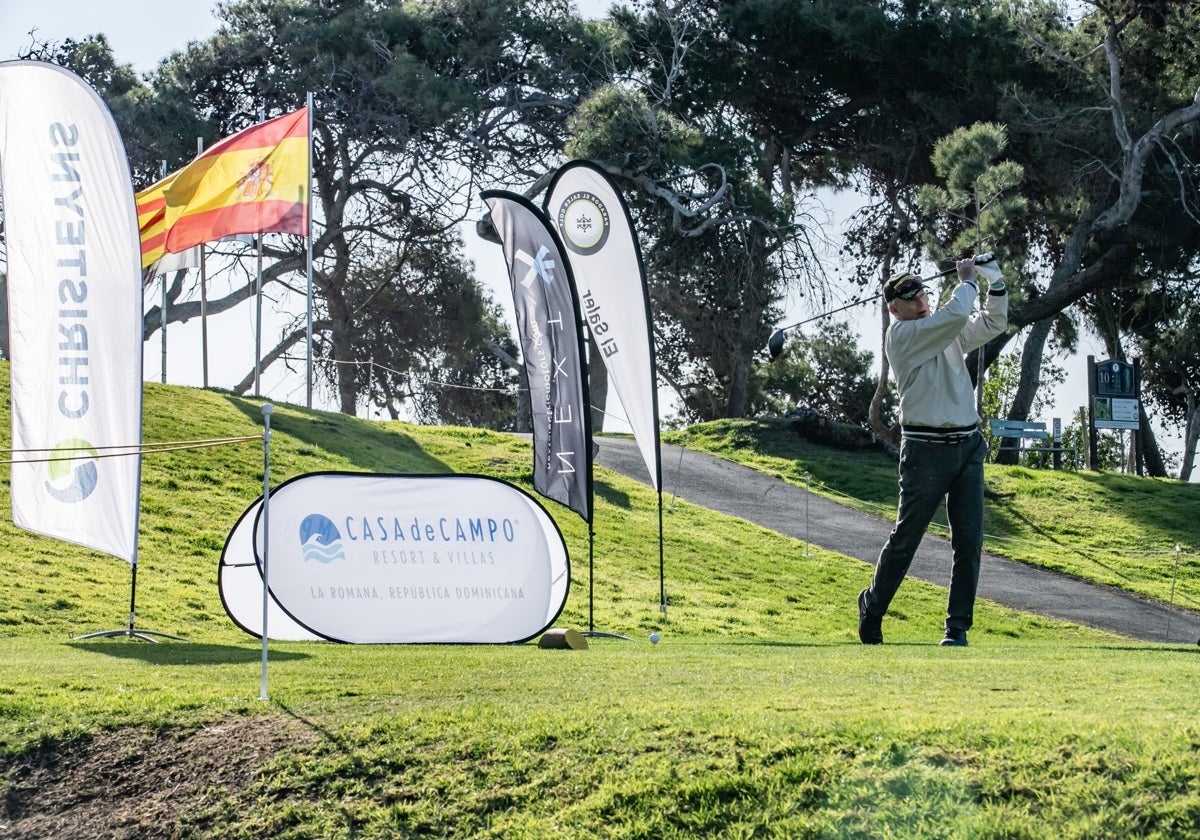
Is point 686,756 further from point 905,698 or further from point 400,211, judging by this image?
point 400,211

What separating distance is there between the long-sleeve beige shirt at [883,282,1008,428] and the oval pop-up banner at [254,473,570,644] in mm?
2739

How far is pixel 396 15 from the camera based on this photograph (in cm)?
3409

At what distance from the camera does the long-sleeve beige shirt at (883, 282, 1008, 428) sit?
27.3ft

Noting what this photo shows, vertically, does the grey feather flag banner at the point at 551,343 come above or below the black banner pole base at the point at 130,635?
above

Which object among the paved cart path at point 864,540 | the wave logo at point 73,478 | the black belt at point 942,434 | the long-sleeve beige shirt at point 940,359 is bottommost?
the paved cart path at point 864,540

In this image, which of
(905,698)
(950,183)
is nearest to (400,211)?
(950,183)

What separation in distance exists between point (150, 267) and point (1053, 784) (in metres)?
21.9

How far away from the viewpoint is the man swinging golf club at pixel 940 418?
27.4 ft

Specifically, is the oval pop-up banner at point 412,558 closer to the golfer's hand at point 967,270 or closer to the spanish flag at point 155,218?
the golfer's hand at point 967,270

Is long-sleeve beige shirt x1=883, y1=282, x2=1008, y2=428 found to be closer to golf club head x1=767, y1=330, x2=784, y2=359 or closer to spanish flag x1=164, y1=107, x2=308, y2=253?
golf club head x1=767, y1=330, x2=784, y2=359

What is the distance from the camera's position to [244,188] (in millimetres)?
22953

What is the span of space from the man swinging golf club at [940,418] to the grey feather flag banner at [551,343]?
3897mm

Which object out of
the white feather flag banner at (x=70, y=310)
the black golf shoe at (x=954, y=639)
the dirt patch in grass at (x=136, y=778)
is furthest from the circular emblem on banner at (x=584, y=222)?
the dirt patch in grass at (x=136, y=778)

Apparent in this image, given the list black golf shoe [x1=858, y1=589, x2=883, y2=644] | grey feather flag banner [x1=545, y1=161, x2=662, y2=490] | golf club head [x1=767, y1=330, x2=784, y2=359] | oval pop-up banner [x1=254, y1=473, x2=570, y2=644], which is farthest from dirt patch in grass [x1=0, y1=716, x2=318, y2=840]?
grey feather flag banner [x1=545, y1=161, x2=662, y2=490]
